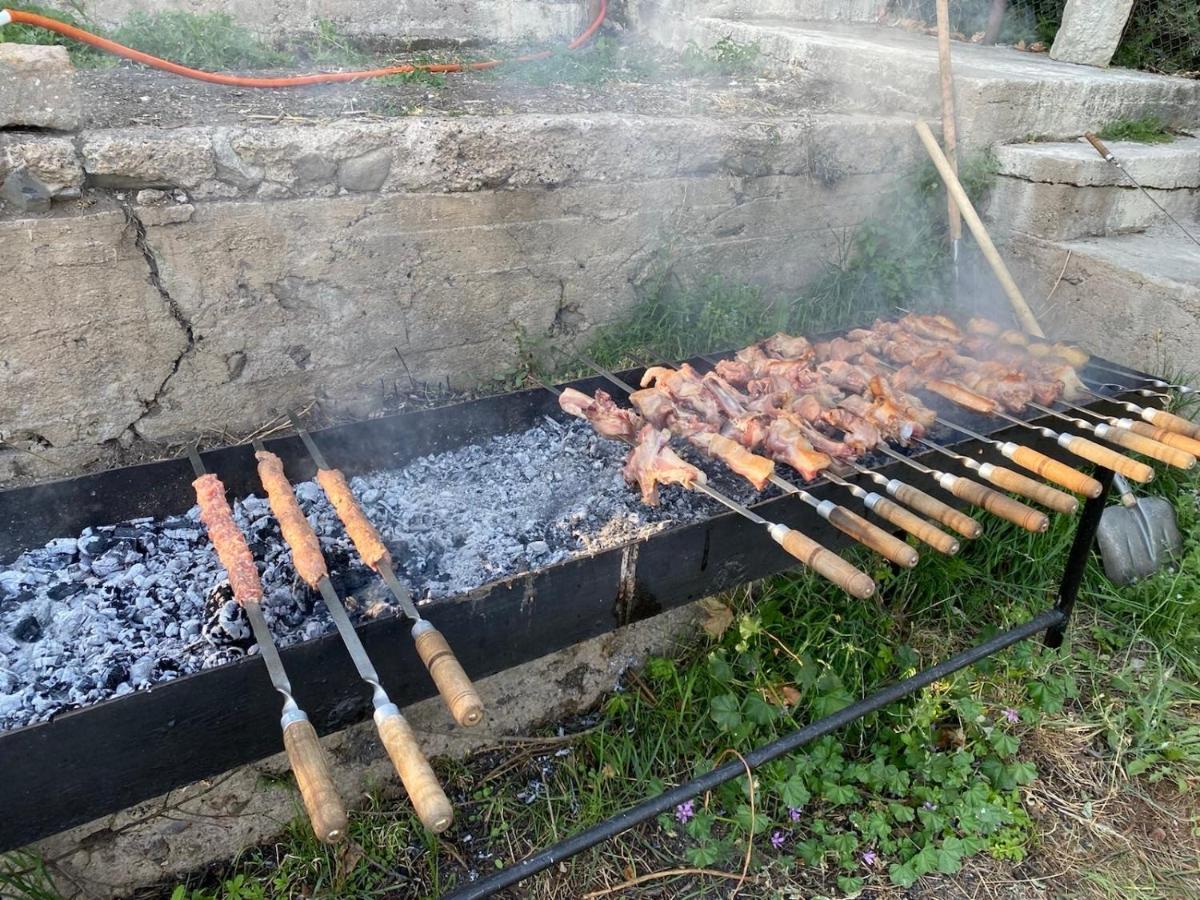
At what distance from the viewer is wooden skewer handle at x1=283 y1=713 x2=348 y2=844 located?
61.0 inches

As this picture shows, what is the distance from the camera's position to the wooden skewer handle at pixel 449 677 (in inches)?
67.6

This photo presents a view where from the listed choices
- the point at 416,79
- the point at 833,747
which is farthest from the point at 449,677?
the point at 416,79

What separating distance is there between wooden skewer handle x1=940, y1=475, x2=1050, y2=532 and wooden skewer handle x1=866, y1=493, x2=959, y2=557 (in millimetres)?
195

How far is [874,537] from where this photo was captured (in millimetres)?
2430

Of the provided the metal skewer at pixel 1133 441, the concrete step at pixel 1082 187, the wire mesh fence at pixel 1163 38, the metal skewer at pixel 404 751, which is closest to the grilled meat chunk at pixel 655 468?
the metal skewer at pixel 404 751

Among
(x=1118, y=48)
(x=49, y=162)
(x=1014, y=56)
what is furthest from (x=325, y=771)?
(x=1118, y=48)

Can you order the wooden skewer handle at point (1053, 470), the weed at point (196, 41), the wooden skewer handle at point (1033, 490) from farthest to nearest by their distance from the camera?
the weed at point (196, 41) → the wooden skewer handle at point (1053, 470) → the wooden skewer handle at point (1033, 490)

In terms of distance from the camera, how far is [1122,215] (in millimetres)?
5195

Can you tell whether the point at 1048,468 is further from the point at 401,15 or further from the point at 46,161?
the point at 401,15

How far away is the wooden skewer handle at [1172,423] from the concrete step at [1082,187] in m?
2.21

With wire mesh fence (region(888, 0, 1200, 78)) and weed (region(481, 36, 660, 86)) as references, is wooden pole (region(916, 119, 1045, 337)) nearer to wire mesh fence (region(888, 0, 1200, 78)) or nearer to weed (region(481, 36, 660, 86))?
weed (region(481, 36, 660, 86))

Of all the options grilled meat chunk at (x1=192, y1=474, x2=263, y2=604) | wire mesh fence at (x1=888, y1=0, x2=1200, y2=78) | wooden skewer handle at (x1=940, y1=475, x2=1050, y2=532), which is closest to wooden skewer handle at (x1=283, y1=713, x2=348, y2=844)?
grilled meat chunk at (x1=192, y1=474, x2=263, y2=604)

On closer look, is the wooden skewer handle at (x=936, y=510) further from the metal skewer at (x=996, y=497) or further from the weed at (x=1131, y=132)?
the weed at (x=1131, y=132)

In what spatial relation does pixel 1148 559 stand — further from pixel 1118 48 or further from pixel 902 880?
pixel 1118 48
